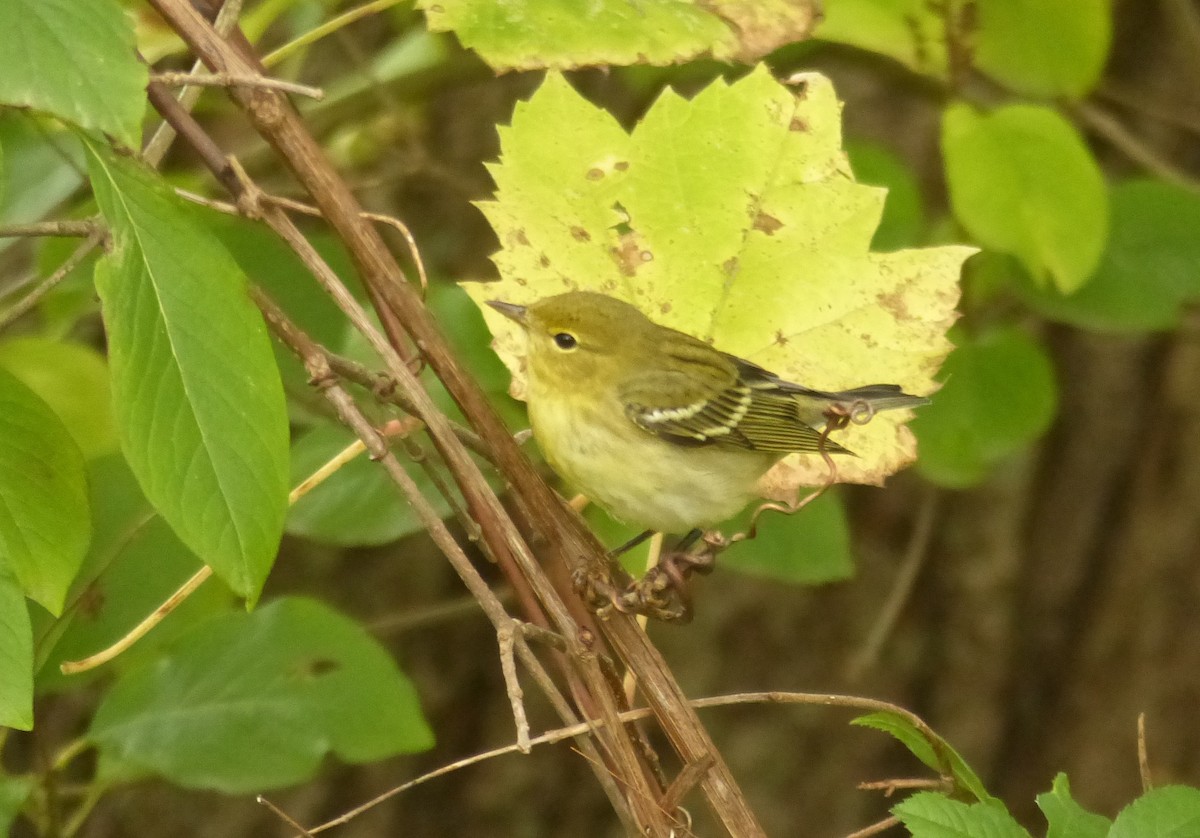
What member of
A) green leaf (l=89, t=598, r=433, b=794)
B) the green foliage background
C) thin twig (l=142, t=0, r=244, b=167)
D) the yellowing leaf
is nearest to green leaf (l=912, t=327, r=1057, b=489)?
the green foliage background

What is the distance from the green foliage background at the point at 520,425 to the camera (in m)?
1.14

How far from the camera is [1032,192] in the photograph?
1872 mm

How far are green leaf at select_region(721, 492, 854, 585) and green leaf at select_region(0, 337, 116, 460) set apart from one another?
34.8 inches

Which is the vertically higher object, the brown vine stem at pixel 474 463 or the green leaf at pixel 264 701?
the brown vine stem at pixel 474 463

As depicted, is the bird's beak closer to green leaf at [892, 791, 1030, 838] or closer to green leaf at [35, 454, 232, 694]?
green leaf at [35, 454, 232, 694]

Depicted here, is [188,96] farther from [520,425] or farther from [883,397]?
[883,397]

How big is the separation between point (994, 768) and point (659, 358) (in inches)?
76.2

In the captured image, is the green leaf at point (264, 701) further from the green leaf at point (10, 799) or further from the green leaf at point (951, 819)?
the green leaf at point (951, 819)

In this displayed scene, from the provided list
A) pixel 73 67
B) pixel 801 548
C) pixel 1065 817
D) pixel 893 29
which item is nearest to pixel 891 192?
pixel 893 29

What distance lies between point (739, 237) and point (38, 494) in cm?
81

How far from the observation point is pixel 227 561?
110 cm

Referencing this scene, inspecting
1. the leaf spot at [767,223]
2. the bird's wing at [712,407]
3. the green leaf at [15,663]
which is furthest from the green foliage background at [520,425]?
the bird's wing at [712,407]

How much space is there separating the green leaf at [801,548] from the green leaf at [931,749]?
52cm

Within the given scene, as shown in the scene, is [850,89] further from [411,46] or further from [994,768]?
[994,768]
